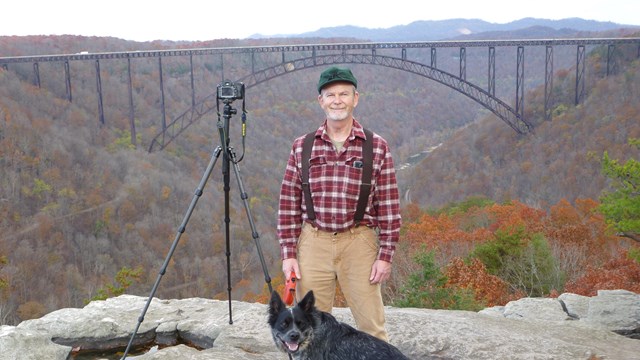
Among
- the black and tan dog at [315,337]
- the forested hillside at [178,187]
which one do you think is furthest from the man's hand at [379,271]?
the forested hillside at [178,187]

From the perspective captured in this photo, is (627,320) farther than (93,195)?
No

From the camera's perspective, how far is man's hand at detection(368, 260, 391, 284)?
4023mm

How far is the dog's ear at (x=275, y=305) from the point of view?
360 centimetres

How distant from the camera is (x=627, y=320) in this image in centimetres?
686

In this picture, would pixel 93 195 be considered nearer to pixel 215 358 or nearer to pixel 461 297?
pixel 461 297

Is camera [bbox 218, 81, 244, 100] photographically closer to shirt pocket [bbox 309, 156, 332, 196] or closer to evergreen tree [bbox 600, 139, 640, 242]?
shirt pocket [bbox 309, 156, 332, 196]

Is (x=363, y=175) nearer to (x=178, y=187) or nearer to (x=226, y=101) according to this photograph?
(x=226, y=101)

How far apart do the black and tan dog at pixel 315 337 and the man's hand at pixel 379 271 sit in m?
0.43

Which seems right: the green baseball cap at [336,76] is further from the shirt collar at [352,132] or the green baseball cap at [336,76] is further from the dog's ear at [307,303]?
the dog's ear at [307,303]

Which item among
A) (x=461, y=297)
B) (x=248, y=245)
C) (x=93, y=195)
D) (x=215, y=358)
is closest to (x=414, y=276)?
(x=461, y=297)

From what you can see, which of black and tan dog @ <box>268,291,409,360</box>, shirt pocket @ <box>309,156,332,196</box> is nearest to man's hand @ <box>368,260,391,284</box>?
black and tan dog @ <box>268,291,409,360</box>

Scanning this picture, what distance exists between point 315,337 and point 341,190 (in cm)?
98

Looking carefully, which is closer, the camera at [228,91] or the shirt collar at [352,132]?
the shirt collar at [352,132]

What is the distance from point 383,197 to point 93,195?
4030cm
